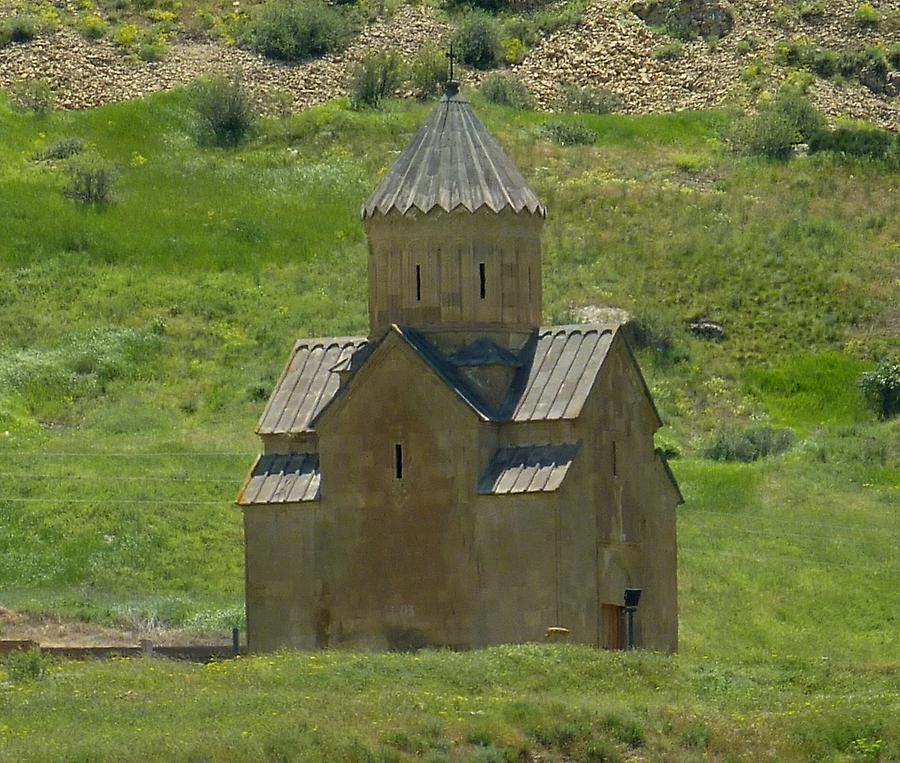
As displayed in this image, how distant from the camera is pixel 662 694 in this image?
34625 millimetres

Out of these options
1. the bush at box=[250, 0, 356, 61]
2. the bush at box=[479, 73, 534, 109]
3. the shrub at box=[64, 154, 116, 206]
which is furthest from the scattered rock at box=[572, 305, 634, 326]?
the bush at box=[250, 0, 356, 61]

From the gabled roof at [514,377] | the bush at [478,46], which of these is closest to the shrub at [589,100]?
the bush at [478,46]

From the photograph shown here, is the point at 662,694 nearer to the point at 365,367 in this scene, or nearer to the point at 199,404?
the point at 365,367

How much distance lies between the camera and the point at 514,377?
40.4m

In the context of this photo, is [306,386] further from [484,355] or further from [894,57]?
[894,57]

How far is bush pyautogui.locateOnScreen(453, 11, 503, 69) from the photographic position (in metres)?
84.4

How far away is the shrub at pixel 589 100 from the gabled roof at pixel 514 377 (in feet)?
132

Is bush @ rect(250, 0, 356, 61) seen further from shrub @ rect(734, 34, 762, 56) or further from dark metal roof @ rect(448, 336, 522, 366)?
dark metal roof @ rect(448, 336, 522, 366)

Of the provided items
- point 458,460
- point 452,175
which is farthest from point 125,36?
point 458,460

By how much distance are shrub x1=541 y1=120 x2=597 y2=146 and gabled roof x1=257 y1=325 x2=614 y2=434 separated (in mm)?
36035

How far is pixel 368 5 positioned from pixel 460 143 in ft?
155

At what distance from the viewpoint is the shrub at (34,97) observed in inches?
3098

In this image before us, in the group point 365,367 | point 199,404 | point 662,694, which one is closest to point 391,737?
point 662,694

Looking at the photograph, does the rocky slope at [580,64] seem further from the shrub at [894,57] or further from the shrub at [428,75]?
the shrub at [428,75]
